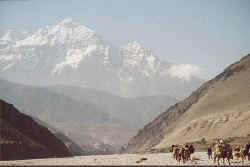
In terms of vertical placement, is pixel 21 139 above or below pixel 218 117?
below

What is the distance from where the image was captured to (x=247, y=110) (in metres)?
150

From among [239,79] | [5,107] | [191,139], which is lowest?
[191,139]

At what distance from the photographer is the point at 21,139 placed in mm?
71312

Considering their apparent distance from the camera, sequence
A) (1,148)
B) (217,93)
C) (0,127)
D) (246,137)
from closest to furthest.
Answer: (1,148), (0,127), (246,137), (217,93)

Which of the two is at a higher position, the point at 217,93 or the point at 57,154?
the point at 217,93

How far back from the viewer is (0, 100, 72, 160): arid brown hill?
6738 centimetres

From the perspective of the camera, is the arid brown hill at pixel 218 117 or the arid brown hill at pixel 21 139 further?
the arid brown hill at pixel 218 117

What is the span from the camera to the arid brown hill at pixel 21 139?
2653 inches

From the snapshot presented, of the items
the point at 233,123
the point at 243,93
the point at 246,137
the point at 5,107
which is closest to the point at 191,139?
the point at 233,123

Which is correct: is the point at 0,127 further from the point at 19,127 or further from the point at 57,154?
the point at 57,154

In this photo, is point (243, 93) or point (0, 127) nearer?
point (0, 127)

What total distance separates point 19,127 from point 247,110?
96.0m

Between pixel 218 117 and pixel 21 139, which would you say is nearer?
pixel 21 139

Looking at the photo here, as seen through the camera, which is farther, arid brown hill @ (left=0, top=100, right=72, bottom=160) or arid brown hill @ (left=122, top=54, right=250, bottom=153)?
arid brown hill @ (left=122, top=54, right=250, bottom=153)
